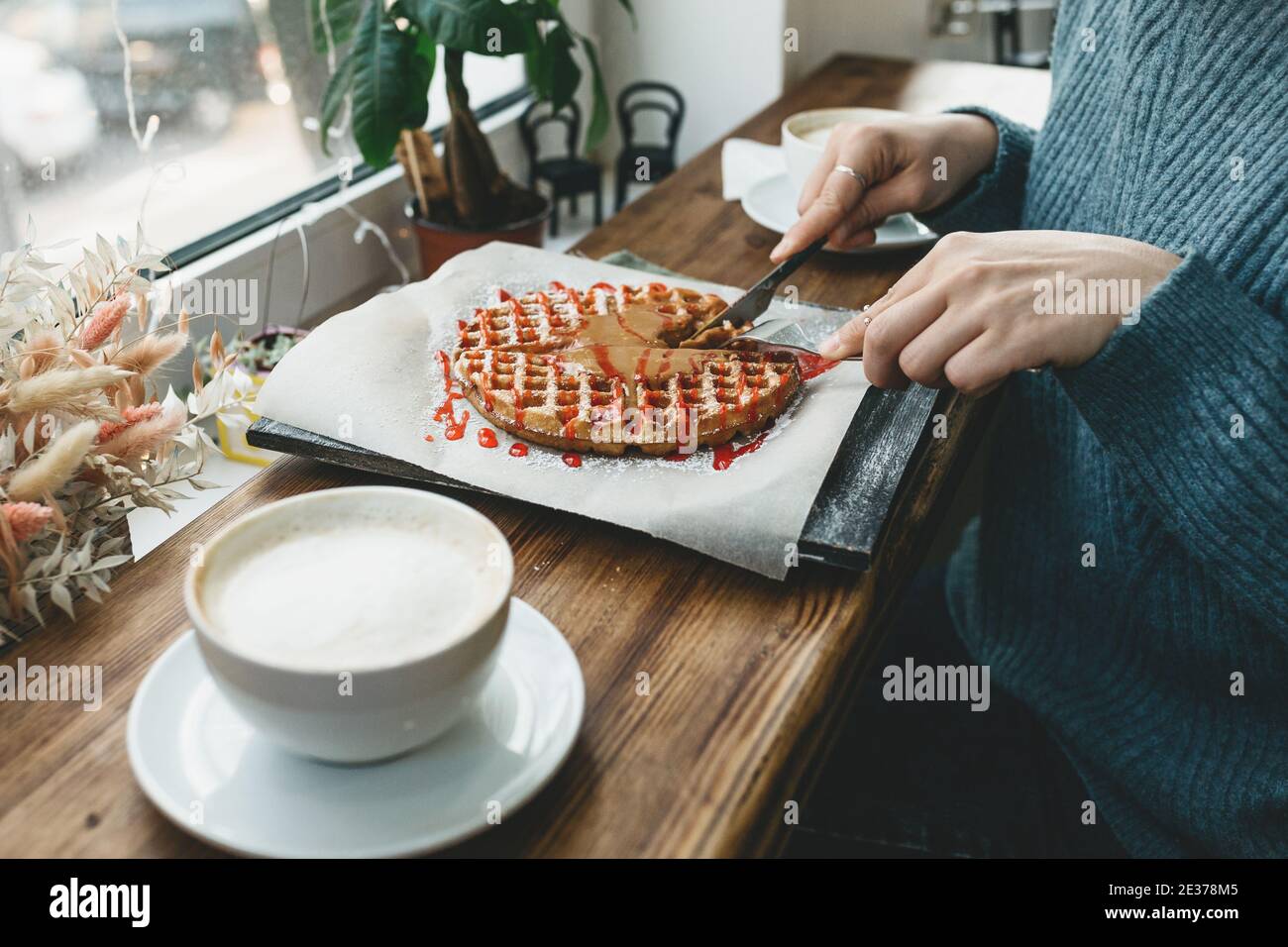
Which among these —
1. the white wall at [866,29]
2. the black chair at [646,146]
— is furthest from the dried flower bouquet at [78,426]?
the white wall at [866,29]

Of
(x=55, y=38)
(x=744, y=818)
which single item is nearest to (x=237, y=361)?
(x=55, y=38)

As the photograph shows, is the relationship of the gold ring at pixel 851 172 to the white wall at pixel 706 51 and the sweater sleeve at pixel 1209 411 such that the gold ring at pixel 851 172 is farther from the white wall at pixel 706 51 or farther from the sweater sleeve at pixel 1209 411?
the white wall at pixel 706 51

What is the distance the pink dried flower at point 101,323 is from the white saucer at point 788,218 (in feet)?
2.68

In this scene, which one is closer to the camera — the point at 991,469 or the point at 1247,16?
the point at 1247,16

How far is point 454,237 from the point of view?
156cm

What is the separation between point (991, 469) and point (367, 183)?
112 cm

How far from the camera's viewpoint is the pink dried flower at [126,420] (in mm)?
756

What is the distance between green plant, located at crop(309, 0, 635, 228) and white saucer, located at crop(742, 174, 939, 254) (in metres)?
0.37

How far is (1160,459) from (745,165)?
34.7 inches

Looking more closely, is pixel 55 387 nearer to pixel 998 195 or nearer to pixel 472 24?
pixel 472 24

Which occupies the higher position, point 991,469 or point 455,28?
point 455,28

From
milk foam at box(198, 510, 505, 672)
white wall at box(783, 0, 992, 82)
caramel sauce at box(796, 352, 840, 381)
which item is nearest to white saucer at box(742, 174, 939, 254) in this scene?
caramel sauce at box(796, 352, 840, 381)

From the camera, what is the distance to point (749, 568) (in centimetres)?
77

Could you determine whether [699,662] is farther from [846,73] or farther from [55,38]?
[846,73]
